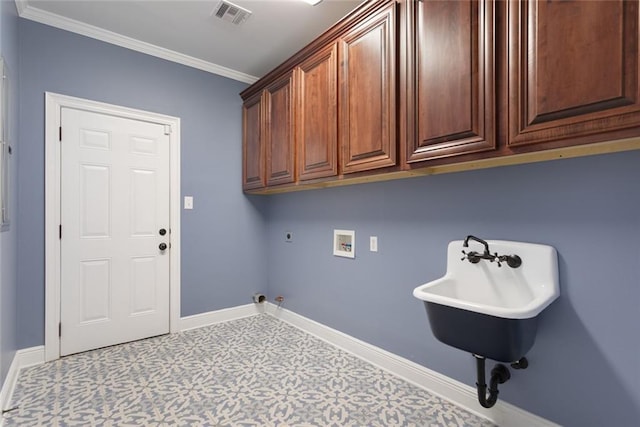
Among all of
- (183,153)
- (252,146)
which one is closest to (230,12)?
(252,146)

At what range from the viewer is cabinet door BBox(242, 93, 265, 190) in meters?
3.04

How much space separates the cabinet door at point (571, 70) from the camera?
3.46 feet

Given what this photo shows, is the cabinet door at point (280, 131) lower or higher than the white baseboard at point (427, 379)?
higher

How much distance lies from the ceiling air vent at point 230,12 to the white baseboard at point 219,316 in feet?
8.65

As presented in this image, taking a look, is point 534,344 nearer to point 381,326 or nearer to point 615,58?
point 381,326

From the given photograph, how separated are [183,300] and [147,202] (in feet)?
3.24

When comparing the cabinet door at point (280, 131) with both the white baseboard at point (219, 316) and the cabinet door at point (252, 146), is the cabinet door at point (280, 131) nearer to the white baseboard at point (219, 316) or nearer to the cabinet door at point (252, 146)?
the cabinet door at point (252, 146)

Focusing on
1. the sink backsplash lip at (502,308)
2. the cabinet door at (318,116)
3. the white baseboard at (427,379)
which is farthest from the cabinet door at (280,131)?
the sink backsplash lip at (502,308)

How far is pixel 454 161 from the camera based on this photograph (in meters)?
1.54

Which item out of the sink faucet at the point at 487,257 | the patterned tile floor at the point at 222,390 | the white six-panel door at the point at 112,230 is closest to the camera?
the sink faucet at the point at 487,257

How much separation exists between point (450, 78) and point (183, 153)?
2472mm

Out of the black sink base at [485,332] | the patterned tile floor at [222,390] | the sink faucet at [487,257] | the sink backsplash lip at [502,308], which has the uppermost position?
the sink faucet at [487,257]

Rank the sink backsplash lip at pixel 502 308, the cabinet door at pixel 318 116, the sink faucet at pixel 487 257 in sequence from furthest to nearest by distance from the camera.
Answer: the cabinet door at pixel 318 116 < the sink faucet at pixel 487 257 < the sink backsplash lip at pixel 502 308

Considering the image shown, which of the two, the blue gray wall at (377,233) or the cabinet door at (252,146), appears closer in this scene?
the blue gray wall at (377,233)
